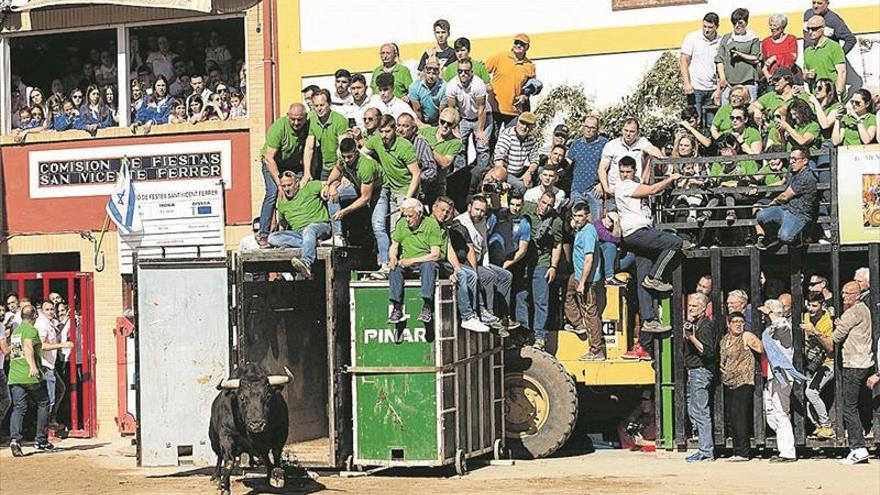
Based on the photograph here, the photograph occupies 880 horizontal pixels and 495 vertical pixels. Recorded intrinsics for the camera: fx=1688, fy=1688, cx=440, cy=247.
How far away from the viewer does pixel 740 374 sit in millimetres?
18750

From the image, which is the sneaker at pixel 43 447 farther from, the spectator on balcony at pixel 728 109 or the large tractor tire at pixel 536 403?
the spectator on balcony at pixel 728 109

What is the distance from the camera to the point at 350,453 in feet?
60.8

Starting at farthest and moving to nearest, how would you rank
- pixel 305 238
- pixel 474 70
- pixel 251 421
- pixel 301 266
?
1. pixel 474 70
2. pixel 305 238
3. pixel 301 266
4. pixel 251 421

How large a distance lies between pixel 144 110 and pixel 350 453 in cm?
871

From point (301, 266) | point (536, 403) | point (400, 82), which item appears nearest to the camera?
point (301, 266)

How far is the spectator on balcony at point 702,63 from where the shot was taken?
2127 centimetres

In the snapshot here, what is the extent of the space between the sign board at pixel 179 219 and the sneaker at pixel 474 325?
529 cm

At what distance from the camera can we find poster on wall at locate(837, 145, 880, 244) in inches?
725

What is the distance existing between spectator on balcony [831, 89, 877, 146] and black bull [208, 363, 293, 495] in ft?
22.1

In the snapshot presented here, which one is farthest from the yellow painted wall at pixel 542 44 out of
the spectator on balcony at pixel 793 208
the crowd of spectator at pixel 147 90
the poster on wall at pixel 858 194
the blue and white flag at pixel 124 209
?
the spectator on balcony at pixel 793 208

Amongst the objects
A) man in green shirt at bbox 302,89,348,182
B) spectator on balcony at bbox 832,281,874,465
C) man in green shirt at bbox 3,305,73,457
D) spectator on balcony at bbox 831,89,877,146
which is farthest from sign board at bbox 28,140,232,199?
spectator on balcony at bbox 832,281,874,465

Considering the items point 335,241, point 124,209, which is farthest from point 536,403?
point 124,209

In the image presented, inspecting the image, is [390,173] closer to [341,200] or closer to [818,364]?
[341,200]

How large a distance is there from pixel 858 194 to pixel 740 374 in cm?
236
